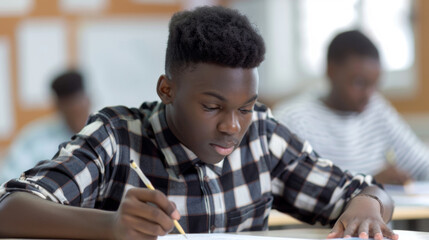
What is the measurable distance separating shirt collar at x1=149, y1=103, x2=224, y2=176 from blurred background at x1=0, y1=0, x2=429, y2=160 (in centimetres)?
262

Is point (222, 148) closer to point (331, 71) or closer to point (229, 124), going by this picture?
point (229, 124)

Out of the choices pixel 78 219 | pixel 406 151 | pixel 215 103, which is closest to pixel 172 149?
pixel 215 103


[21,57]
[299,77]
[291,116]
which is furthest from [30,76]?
[291,116]

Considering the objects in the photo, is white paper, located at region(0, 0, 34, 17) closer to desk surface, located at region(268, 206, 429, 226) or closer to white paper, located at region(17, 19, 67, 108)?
white paper, located at region(17, 19, 67, 108)

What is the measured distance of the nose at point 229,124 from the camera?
1.14 m

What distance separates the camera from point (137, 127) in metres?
1.33

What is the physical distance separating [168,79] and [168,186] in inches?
8.9

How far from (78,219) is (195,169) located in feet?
1.09

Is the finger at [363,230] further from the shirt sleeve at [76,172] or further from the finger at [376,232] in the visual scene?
the shirt sleeve at [76,172]

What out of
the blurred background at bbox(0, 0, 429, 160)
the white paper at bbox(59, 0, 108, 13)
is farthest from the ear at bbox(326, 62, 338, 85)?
the white paper at bbox(59, 0, 108, 13)

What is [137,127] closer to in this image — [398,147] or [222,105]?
[222,105]

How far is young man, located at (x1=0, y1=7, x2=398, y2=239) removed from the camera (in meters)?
1.07

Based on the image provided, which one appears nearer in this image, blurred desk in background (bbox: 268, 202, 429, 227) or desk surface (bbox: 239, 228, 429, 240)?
desk surface (bbox: 239, 228, 429, 240)

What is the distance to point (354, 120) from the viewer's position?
2.62 m
